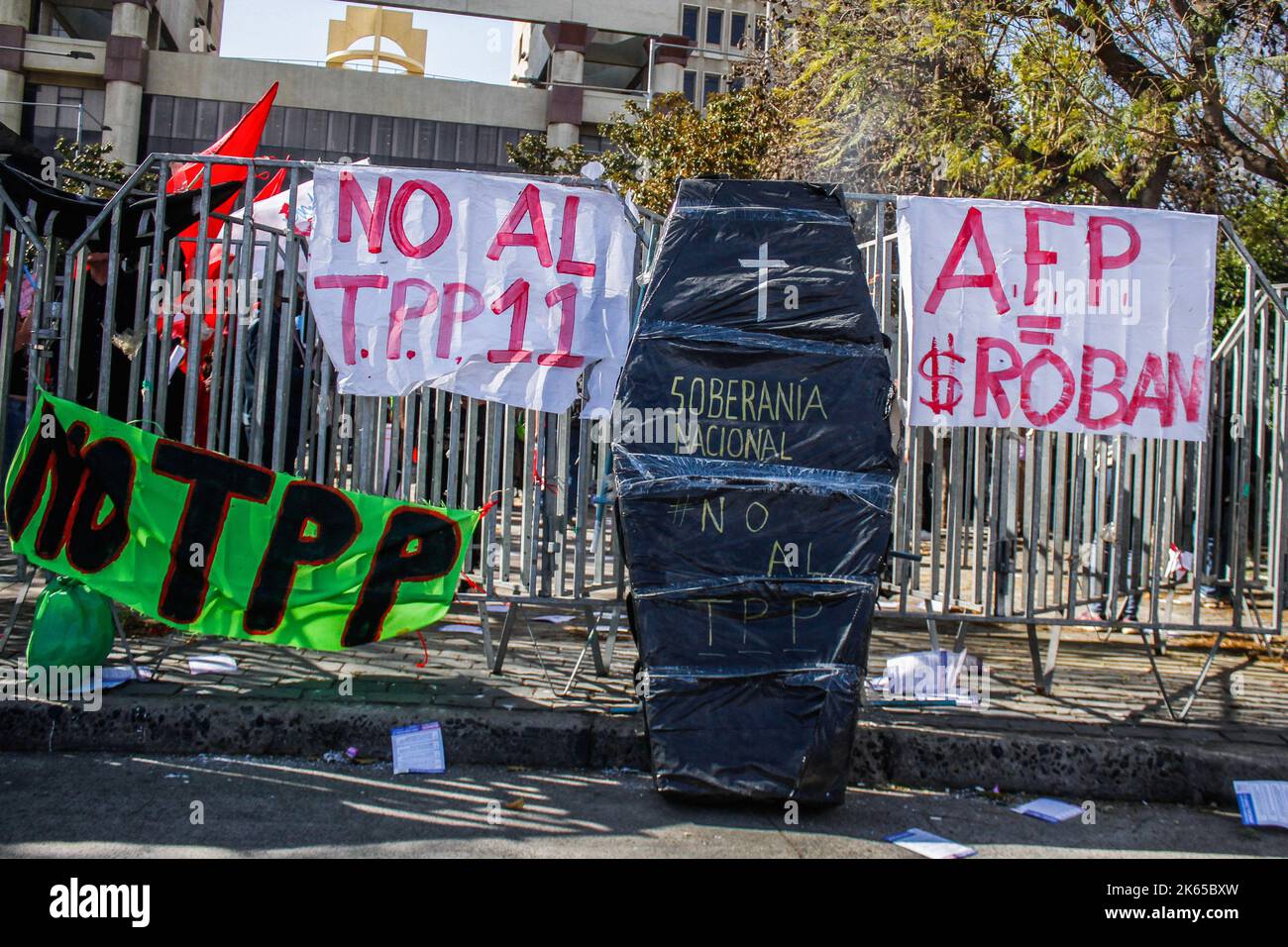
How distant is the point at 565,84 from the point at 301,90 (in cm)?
1001

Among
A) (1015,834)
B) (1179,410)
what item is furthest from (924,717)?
(1179,410)

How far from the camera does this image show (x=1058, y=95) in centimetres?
974

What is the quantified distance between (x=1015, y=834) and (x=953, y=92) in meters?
8.73

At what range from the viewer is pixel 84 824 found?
395cm

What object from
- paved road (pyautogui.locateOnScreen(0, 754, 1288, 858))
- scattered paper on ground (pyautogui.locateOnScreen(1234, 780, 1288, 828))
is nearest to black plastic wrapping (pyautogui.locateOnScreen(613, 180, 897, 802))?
paved road (pyautogui.locateOnScreen(0, 754, 1288, 858))

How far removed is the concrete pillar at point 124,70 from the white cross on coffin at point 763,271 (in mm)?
40885

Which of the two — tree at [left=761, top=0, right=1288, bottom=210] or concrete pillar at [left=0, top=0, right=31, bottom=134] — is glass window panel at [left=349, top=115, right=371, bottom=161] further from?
tree at [left=761, top=0, right=1288, bottom=210]

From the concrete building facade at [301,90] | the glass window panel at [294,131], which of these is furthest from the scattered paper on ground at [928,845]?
the glass window panel at [294,131]

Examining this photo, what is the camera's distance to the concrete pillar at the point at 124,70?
3959 centimetres

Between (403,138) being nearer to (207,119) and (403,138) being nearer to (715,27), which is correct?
(207,119)

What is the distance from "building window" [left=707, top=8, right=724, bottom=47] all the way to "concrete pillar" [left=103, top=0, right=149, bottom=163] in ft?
88.9

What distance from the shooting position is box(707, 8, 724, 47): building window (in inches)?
2188

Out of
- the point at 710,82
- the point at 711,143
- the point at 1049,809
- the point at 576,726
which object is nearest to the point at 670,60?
the point at 710,82
